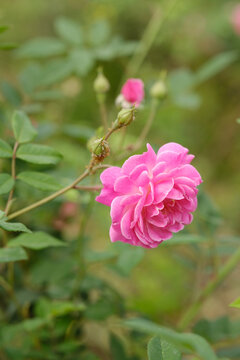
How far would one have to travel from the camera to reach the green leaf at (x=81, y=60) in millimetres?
1032

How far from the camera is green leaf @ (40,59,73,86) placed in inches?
40.6

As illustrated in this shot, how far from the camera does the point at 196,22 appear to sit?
2822 millimetres

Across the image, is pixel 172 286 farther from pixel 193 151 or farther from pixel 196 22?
pixel 196 22

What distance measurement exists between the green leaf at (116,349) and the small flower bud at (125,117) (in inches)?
19.7

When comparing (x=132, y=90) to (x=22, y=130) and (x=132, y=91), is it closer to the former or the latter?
(x=132, y=91)

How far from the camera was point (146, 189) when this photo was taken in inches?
20.6

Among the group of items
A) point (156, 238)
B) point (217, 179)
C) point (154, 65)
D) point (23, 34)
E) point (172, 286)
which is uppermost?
point (23, 34)

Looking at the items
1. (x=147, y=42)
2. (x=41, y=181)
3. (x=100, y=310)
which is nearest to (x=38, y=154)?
(x=41, y=181)

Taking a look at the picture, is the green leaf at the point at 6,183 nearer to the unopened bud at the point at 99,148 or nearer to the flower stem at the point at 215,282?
the unopened bud at the point at 99,148

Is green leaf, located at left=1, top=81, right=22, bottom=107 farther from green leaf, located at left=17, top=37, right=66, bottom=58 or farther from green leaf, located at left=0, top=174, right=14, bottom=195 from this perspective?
green leaf, located at left=0, top=174, right=14, bottom=195

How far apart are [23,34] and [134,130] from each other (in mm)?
992

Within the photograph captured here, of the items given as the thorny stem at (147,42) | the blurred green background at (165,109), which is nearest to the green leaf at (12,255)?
the thorny stem at (147,42)

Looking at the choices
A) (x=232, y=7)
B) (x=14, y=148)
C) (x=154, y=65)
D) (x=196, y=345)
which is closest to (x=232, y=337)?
(x=196, y=345)

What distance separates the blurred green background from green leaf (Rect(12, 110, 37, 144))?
871mm
